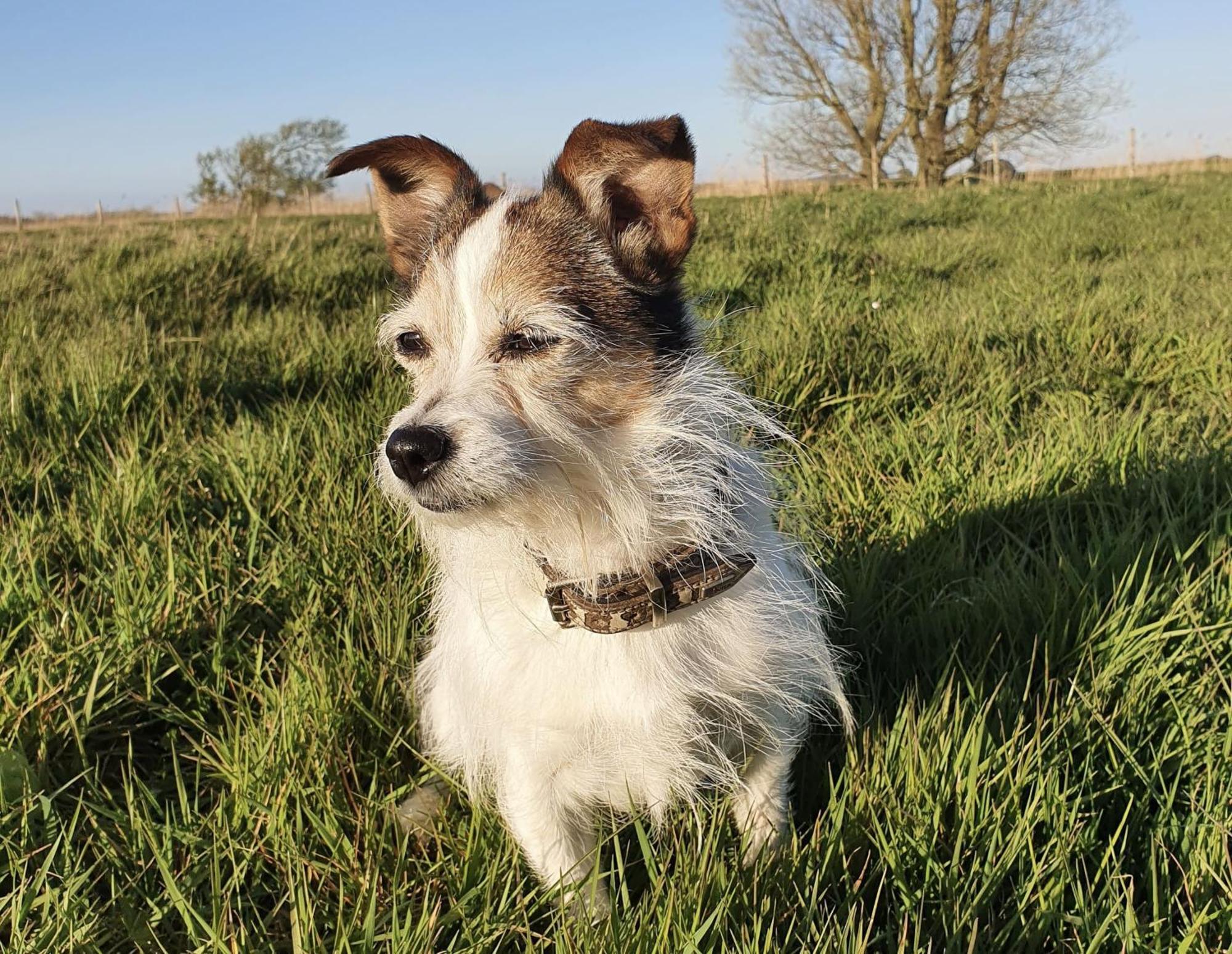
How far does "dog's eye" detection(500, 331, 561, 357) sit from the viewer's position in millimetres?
1826

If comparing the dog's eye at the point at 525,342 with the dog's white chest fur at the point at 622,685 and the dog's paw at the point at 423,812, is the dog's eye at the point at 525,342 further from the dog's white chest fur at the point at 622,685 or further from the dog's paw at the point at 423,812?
the dog's paw at the point at 423,812

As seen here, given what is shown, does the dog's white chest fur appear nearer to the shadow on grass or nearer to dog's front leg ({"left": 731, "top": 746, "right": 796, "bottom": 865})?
dog's front leg ({"left": 731, "top": 746, "right": 796, "bottom": 865})

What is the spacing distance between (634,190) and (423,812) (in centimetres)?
148

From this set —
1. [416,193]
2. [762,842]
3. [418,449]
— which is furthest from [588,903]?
[416,193]

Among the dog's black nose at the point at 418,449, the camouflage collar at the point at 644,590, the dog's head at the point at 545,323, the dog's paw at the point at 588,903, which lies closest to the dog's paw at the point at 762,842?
the dog's paw at the point at 588,903

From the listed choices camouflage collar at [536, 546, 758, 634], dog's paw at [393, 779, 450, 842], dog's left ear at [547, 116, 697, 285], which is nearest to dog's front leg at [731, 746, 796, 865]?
camouflage collar at [536, 546, 758, 634]

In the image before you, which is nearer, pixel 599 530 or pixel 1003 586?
pixel 599 530

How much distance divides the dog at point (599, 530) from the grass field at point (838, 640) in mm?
170

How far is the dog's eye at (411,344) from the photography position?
1.99 m

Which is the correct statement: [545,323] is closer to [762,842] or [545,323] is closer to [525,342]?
[525,342]

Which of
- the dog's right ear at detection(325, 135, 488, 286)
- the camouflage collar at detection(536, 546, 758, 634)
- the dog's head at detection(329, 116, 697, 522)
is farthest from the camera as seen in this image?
the dog's right ear at detection(325, 135, 488, 286)

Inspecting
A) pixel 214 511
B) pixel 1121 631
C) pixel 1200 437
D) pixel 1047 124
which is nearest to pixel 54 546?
pixel 214 511

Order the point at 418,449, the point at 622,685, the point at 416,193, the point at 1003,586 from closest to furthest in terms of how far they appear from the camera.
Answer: the point at 418,449 → the point at 622,685 → the point at 416,193 → the point at 1003,586

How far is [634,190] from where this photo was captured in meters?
1.99
